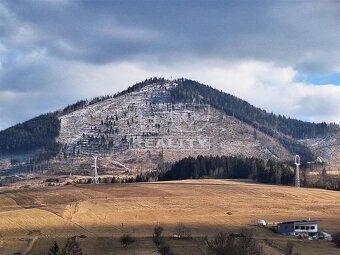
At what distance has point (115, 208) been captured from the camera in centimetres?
13175

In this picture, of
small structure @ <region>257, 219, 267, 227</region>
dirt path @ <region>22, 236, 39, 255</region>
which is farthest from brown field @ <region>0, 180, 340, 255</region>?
small structure @ <region>257, 219, 267, 227</region>

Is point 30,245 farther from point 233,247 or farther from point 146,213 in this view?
point 146,213

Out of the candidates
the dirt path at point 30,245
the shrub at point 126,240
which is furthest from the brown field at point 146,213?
the shrub at point 126,240

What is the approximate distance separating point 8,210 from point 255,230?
175 feet

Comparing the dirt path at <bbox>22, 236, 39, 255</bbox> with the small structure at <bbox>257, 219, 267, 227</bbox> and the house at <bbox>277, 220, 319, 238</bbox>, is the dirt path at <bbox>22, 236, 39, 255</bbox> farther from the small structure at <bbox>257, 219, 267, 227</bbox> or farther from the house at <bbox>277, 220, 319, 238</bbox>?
the house at <bbox>277, 220, 319, 238</bbox>

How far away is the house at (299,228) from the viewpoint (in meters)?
107

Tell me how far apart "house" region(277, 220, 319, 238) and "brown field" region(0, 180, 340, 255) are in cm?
350

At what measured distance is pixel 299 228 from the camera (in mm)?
108625

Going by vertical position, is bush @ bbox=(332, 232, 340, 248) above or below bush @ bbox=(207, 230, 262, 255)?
below

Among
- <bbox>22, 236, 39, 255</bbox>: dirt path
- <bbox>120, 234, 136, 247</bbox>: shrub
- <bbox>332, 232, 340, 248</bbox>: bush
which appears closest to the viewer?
<bbox>22, 236, 39, 255</bbox>: dirt path

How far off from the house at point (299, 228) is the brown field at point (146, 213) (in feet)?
11.5

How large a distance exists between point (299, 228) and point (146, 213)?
32.1 m

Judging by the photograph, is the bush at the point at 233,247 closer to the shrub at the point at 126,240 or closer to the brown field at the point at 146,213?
the brown field at the point at 146,213

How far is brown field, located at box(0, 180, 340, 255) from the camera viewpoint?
90625mm
